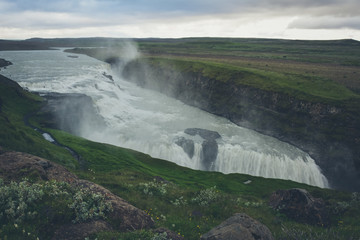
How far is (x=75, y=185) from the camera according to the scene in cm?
1565

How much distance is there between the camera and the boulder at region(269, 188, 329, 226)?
1994cm

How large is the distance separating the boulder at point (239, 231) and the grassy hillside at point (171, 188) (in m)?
1.91

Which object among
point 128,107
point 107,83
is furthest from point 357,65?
point 107,83

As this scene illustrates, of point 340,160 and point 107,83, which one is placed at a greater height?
point 107,83

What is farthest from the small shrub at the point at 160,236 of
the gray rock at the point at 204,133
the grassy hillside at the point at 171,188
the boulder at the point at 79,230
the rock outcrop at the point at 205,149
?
the gray rock at the point at 204,133

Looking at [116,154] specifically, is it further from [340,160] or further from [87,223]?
[340,160]

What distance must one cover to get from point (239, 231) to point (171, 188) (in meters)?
13.6

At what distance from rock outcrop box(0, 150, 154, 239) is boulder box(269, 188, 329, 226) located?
1349cm

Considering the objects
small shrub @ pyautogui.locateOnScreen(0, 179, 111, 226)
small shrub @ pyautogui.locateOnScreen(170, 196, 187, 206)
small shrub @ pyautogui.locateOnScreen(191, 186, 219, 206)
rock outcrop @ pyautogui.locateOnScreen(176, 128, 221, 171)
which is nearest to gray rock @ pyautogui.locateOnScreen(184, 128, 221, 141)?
rock outcrop @ pyautogui.locateOnScreen(176, 128, 221, 171)

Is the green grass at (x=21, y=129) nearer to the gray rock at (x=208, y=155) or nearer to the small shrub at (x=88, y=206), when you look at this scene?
the small shrub at (x=88, y=206)

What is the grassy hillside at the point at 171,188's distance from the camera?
53.1ft

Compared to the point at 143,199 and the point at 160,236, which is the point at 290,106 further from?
the point at 160,236

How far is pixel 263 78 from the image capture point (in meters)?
80.6

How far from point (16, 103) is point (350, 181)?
7125 centimetres
